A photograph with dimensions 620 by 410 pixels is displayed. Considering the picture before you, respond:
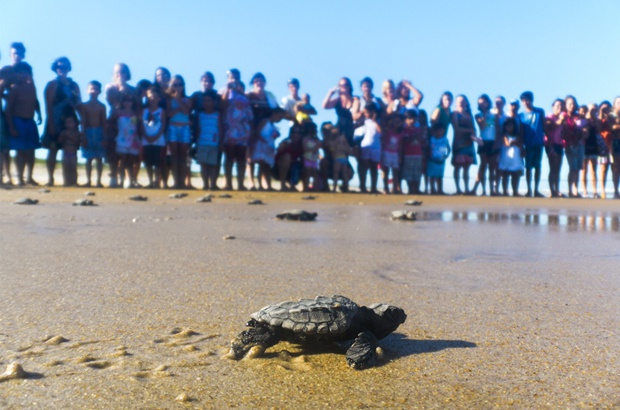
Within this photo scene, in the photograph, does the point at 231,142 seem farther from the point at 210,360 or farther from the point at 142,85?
the point at 210,360

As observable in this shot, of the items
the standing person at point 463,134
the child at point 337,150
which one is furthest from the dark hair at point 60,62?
the standing person at point 463,134

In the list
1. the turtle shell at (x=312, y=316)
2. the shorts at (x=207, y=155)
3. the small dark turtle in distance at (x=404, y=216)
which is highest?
the shorts at (x=207, y=155)

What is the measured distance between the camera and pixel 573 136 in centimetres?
1275

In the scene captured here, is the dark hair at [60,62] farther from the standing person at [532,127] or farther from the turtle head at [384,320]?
the turtle head at [384,320]

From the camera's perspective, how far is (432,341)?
2.19m

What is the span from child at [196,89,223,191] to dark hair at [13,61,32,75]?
2535 millimetres

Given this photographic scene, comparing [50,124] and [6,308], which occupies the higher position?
[50,124]

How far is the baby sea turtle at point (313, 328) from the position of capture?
195 centimetres

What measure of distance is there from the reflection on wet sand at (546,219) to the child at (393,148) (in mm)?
3878

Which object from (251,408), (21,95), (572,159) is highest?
(21,95)

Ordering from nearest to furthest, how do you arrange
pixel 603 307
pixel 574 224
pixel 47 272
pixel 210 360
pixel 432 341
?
1. pixel 210 360
2. pixel 432 341
3. pixel 603 307
4. pixel 47 272
5. pixel 574 224

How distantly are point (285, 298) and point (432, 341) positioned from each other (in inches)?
30.5

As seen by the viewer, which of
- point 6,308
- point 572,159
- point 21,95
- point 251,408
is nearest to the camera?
point 251,408

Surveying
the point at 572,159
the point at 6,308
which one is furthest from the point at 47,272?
the point at 572,159
